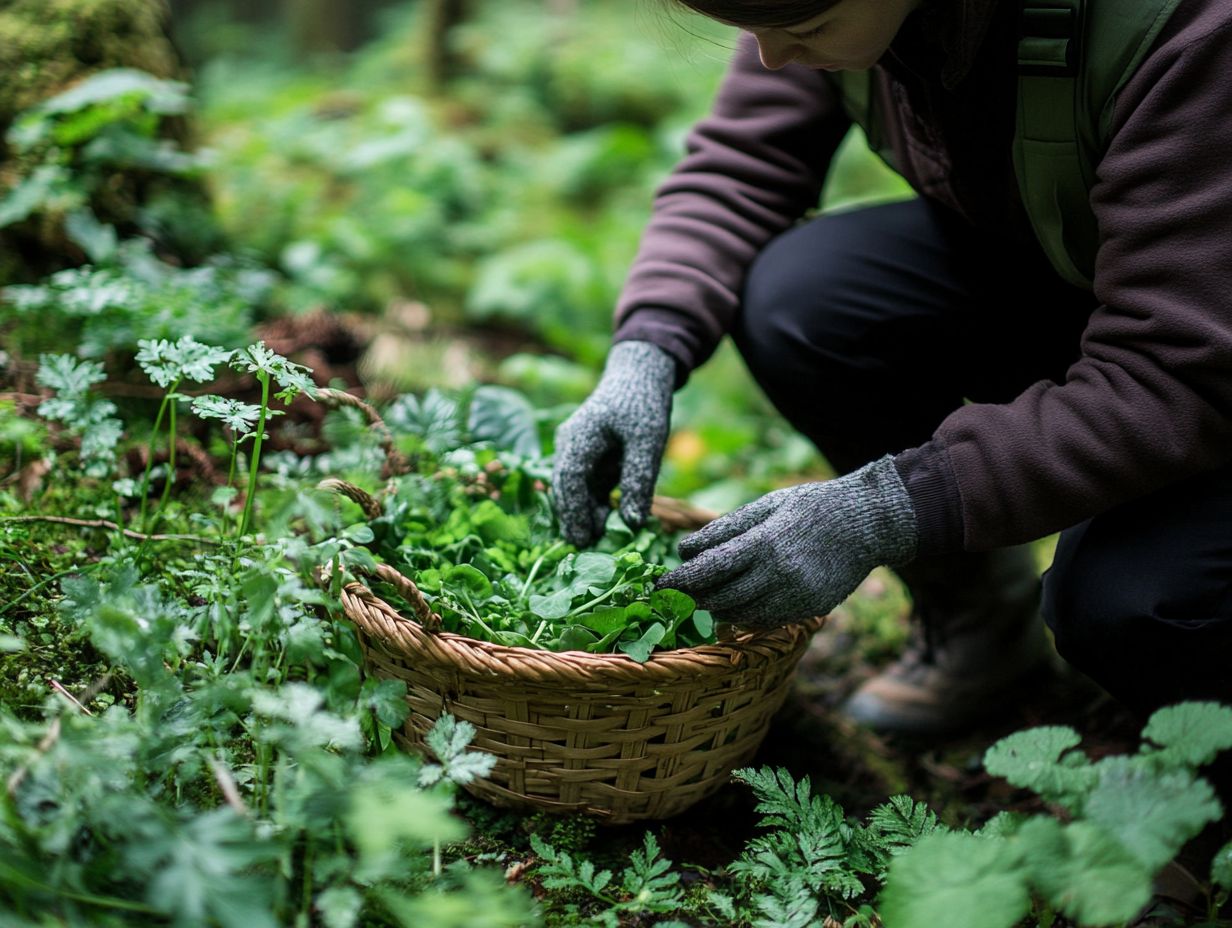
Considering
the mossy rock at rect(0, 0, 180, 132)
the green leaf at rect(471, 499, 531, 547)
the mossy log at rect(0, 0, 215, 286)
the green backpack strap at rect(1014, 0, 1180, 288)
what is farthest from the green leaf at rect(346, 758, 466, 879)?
the mossy rock at rect(0, 0, 180, 132)

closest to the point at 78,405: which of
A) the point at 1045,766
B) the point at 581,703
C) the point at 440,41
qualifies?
the point at 581,703

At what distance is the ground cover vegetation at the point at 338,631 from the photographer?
1.02 m

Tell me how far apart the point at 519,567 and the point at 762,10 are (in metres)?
0.92

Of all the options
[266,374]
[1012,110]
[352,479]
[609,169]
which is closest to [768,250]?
[1012,110]

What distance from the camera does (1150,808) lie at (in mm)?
1037

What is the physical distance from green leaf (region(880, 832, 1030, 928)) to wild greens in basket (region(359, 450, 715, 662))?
0.45 metres

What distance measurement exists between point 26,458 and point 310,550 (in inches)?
37.6

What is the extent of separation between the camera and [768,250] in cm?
198

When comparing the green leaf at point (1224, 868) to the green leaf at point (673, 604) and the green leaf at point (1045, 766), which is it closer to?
the green leaf at point (1045, 766)

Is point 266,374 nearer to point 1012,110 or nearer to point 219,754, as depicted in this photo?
point 219,754

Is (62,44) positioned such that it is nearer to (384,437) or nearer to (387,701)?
(384,437)

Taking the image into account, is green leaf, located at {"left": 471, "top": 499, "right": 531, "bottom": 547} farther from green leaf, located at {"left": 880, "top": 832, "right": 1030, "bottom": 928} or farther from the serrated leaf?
green leaf, located at {"left": 880, "top": 832, "right": 1030, "bottom": 928}

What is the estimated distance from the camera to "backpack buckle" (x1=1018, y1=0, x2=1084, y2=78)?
131cm

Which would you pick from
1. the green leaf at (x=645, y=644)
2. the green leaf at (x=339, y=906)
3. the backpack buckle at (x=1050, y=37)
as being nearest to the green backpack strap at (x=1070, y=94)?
the backpack buckle at (x=1050, y=37)
